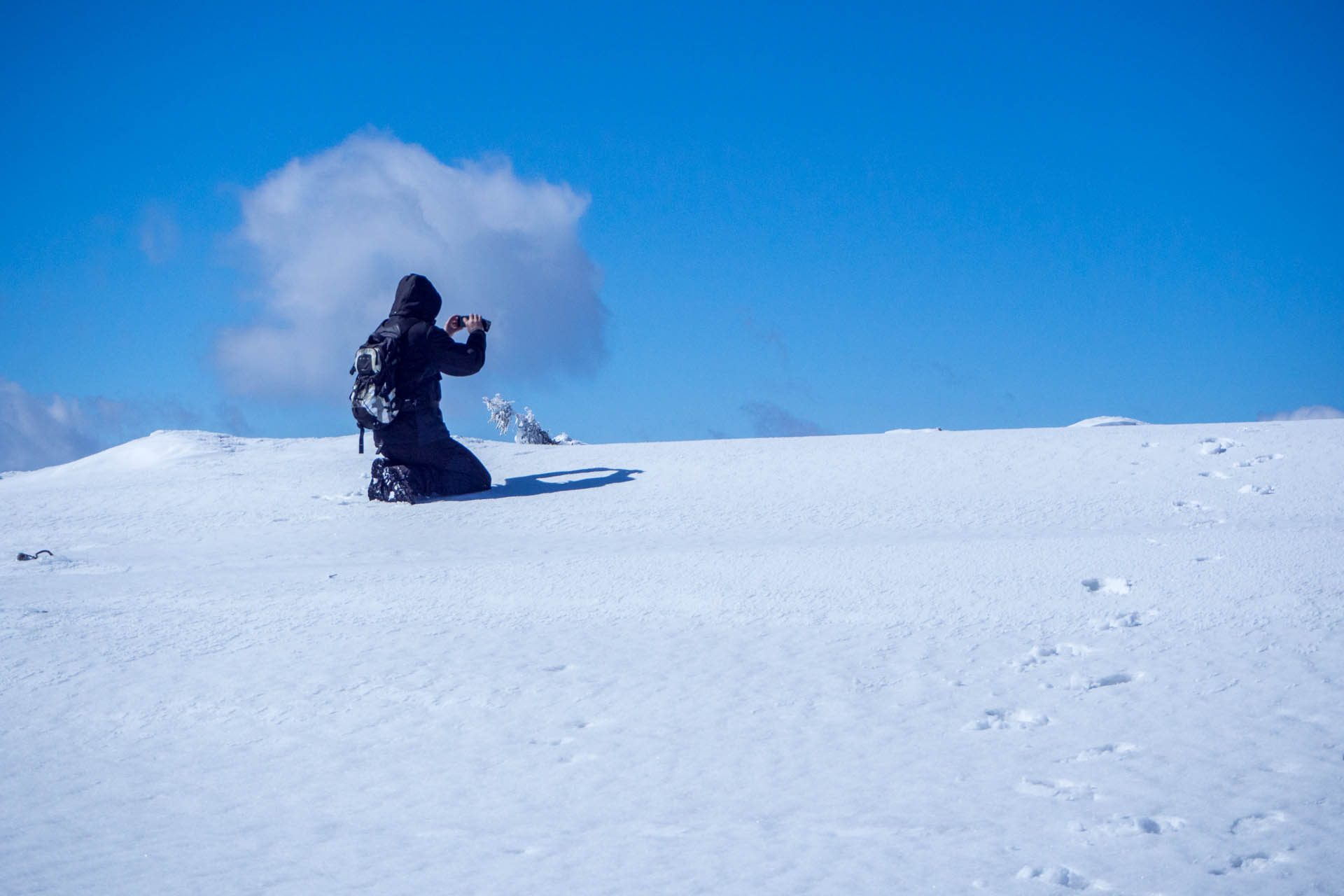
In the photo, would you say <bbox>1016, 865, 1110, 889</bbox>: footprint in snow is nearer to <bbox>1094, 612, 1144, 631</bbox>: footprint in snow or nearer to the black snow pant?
<bbox>1094, 612, 1144, 631</bbox>: footprint in snow

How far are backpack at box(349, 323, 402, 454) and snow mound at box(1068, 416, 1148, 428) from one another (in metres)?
6.91

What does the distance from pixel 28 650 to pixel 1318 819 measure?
5.20 m

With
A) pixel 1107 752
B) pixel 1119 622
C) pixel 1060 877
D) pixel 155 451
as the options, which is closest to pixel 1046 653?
pixel 1119 622

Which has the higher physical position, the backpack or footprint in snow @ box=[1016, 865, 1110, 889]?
the backpack

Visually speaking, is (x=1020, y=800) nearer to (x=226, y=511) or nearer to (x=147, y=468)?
(x=226, y=511)

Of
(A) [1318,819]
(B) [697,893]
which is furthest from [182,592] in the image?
(A) [1318,819]

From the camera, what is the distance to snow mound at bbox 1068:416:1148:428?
10570 mm

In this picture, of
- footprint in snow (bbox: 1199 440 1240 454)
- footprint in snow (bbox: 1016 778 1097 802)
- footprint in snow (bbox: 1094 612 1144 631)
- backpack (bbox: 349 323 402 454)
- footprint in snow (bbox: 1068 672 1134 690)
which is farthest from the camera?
footprint in snow (bbox: 1199 440 1240 454)

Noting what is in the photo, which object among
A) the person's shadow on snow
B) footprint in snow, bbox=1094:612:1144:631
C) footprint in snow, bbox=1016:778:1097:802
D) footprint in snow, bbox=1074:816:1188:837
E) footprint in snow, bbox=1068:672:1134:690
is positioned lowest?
footprint in snow, bbox=1074:816:1188:837

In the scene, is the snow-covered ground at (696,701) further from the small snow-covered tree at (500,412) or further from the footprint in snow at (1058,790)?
the small snow-covered tree at (500,412)

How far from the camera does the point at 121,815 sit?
3115 mm

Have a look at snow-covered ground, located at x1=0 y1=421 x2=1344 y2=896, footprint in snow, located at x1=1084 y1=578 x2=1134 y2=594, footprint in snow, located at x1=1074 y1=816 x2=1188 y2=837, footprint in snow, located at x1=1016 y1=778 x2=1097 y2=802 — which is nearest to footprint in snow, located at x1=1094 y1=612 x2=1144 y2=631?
snow-covered ground, located at x1=0 y1=421 x2=1344 y2=896

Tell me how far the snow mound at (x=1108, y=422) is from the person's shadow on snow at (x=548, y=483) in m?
4.93

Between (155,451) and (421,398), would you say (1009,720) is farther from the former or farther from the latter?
(155,451)
